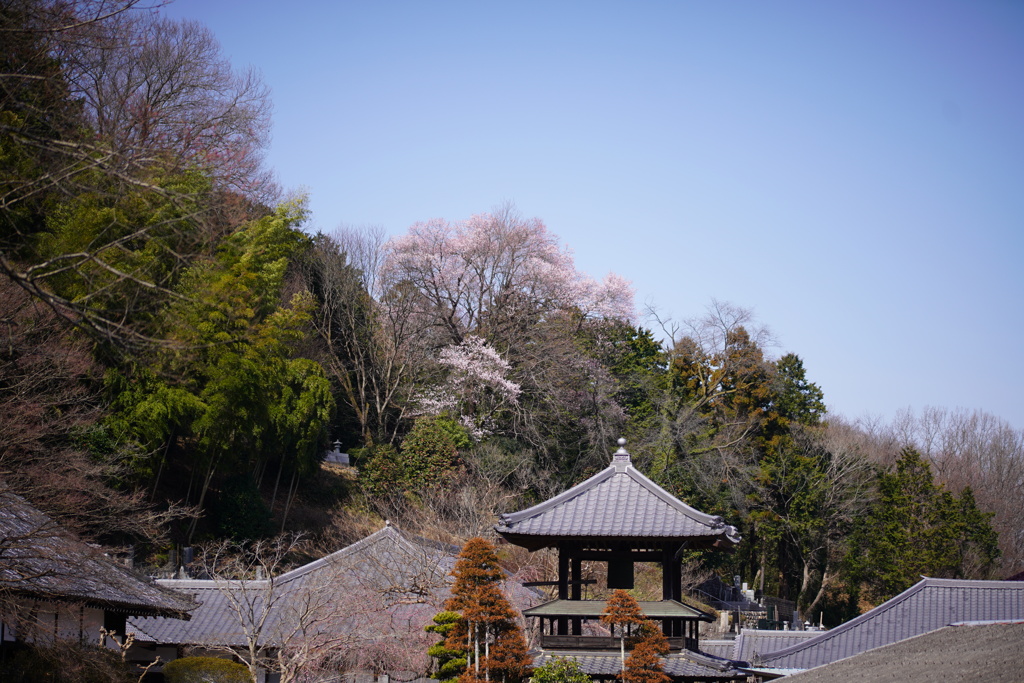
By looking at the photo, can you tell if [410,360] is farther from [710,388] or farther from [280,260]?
[710,388]

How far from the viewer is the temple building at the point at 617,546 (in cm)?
1227

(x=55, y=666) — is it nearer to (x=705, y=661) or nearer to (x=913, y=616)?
(x=705, y=661)

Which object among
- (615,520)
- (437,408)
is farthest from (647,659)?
(437,408)

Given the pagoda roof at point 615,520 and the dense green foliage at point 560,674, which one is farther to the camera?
the pagoda roof at point 615,520

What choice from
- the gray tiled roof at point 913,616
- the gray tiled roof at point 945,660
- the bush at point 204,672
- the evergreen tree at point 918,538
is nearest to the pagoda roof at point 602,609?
the gray tiled roof at point 945,660

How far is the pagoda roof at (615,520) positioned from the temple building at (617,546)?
13 mm

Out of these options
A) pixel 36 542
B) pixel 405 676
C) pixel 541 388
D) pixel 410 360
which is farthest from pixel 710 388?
pixel 36 542

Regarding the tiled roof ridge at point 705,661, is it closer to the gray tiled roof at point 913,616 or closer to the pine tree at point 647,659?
the pine tree at point 647,659

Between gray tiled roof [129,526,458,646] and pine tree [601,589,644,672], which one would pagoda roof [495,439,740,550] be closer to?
pine tree [601,589,644,672]

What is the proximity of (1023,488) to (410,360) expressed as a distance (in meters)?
27.3

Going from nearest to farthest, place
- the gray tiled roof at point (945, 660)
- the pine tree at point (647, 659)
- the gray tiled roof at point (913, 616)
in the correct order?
the gray tiled roof at point (945, 660) < the pine tree at point (647, 659) < the gray tiled roof at point (913, 616)

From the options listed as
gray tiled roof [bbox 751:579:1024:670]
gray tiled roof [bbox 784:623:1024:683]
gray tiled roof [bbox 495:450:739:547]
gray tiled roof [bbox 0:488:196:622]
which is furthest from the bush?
gray tiled roof [bbox 751:579:1024:670]

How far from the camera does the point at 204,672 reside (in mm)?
14320

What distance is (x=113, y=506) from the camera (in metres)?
17.4
